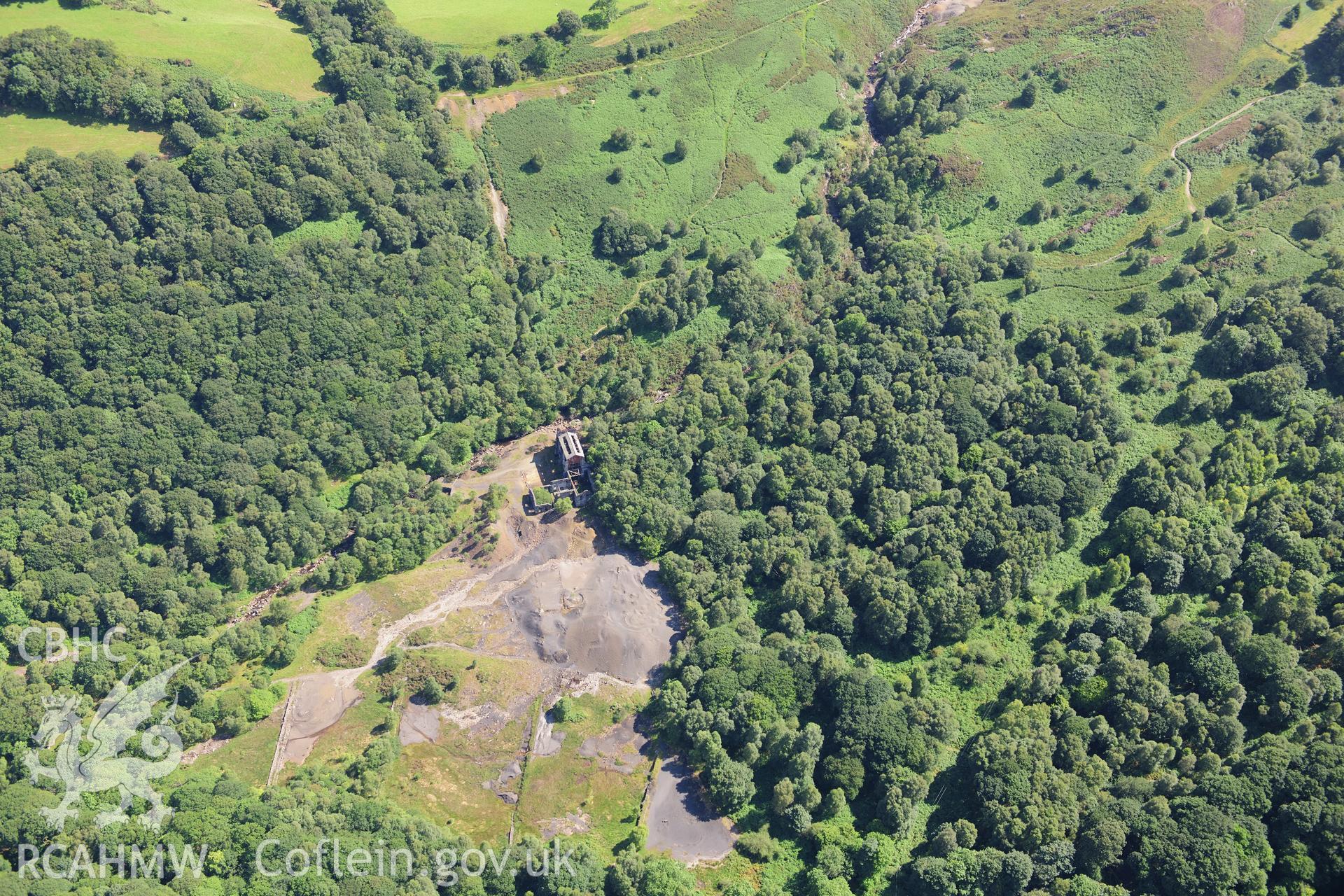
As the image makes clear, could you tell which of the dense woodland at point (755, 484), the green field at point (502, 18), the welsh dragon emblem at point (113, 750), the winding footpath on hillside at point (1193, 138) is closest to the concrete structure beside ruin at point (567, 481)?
the dense woodland at point (755, 484)

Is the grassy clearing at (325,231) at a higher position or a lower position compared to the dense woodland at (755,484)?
higher

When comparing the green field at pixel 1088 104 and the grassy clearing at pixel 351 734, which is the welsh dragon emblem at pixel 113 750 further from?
the green field at pixel 1088 104

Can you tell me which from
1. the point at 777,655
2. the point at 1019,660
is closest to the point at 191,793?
the point at 777,655

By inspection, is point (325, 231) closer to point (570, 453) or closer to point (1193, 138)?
point (570, 453)

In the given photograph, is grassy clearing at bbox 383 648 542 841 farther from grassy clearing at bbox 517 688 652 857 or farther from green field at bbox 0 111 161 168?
green field at bbox 0 111 161 168

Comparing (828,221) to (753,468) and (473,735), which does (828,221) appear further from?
(473,735)

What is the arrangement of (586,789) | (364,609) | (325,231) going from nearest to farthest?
(586,789)
(364,609)
(325,231)

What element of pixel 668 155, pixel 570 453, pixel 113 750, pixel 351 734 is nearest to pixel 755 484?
pixel 570 453
